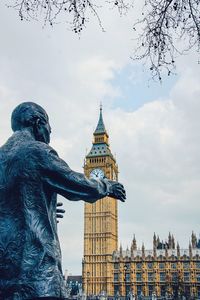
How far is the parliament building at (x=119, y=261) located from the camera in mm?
75375

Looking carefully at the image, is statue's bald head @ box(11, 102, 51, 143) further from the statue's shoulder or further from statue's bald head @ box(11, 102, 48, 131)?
the statue's shoulder

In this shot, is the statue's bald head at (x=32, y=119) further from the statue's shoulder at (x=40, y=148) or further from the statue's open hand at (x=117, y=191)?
the statue's open hand at (x=117, y=191)

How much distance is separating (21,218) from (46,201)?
0.67 ft

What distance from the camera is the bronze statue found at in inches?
104

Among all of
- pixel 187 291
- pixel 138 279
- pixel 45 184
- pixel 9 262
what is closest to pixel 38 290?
pixel 9 262

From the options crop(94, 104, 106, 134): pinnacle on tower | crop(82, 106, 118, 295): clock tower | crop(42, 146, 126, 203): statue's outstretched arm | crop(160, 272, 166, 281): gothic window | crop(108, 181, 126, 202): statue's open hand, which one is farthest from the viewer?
crop(94, 104, 106, 134): pinnacle on tower

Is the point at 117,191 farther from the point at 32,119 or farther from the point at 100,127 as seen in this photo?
the point at 100,127

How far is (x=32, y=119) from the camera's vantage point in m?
3.10

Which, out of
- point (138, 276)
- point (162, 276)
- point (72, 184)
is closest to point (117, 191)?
point (72, 184)

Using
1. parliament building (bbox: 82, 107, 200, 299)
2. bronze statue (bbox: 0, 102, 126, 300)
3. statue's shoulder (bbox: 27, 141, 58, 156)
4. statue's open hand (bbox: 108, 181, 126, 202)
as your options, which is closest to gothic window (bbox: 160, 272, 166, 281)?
parliament building (bbox: 82, 107, 200, 299)

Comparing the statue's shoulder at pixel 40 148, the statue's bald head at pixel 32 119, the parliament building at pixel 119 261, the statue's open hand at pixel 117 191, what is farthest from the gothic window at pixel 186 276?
the statue's shoulder at pixel 40 148

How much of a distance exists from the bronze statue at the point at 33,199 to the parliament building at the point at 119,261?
70.6 m

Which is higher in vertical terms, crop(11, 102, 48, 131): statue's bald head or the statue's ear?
crop(11, 102, 48, 131): statue's bald head

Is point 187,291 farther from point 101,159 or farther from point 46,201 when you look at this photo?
point 46,201
